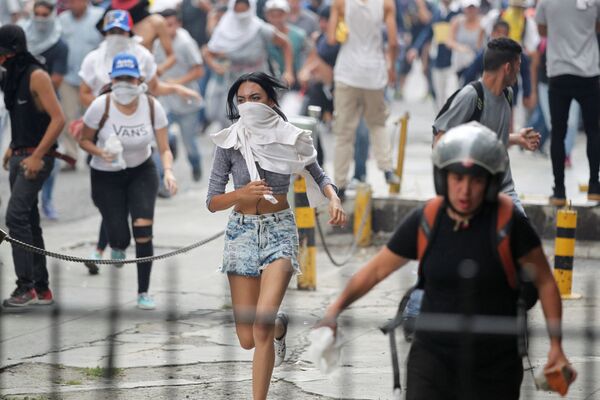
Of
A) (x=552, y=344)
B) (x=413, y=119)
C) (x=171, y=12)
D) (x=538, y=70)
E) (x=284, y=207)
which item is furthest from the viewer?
(x=413, y=119)

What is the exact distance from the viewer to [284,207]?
257 inches

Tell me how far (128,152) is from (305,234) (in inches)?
58.1

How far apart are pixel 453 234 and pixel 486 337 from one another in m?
0.38

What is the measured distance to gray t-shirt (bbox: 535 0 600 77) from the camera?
34.4ft

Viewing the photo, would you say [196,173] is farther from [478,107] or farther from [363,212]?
[478,107]

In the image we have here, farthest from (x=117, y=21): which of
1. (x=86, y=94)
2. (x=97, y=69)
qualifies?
(x=86, y=94)

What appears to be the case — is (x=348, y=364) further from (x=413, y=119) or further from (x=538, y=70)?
(x=413, y=119)

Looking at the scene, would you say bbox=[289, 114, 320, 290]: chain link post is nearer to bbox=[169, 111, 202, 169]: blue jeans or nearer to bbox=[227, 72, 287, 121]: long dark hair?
bbox=[227, 72, 287, 121]: long dark hair

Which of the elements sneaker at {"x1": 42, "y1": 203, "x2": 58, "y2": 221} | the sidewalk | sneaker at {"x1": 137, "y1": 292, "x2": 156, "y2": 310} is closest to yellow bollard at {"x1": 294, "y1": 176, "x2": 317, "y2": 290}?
the sidewalk

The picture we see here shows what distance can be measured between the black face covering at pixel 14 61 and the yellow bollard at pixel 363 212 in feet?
11.0

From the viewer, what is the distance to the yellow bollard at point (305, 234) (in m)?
9.45

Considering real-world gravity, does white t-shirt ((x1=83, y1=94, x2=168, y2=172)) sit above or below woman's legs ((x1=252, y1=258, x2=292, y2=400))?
above

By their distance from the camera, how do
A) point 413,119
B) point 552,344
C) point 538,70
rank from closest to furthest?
1. point 552,344
2. point 538,70
3. point 413,119

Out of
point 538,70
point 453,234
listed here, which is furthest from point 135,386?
point 538,70
